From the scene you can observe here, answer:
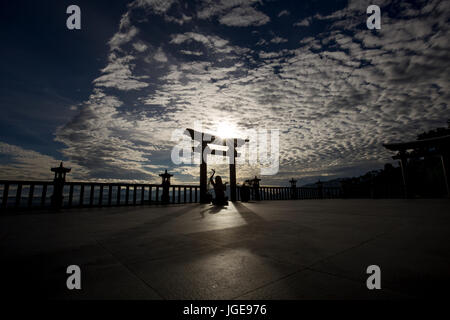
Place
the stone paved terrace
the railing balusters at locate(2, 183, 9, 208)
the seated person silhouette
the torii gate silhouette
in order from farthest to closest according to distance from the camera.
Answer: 1. the torii gate silhouette
2. the seated person silhouette
3. the railing balusters at locate(2, 183, 9, 208)
4. the stone paved terrace

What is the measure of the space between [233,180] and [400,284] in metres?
10.7

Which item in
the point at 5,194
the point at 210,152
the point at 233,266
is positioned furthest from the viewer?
the point at 210,152

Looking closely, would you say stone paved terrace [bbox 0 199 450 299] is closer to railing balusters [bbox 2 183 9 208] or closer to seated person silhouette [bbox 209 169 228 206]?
railing balusters [bbox 2 183 9 208]

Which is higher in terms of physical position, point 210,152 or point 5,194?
point 210,152

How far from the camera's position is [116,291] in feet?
3.17

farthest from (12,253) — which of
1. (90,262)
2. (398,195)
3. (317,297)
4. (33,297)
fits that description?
(398,195)

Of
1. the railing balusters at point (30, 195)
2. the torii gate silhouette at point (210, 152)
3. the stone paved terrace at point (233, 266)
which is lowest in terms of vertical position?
the stone paved terrace at point (233, 266)

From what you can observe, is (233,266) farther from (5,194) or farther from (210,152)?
(210,152)

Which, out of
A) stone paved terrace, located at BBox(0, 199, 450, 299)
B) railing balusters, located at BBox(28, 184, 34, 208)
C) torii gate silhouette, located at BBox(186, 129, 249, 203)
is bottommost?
stone paved terrace, located at BBox(0, 199, 450, 299)

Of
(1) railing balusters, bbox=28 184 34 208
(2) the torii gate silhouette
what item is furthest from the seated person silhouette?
→ (1) railing balusters, bbox=28 184 34 208

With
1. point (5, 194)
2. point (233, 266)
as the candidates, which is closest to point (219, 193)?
point (5, 194)

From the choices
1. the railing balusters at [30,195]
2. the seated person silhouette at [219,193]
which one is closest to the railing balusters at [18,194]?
the railing balusters at [30,195]

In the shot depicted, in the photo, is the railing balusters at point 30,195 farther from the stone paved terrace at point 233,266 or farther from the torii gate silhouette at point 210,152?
the torii gate silhouette at point 210,152

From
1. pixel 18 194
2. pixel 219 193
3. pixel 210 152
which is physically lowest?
pixel 219 193
